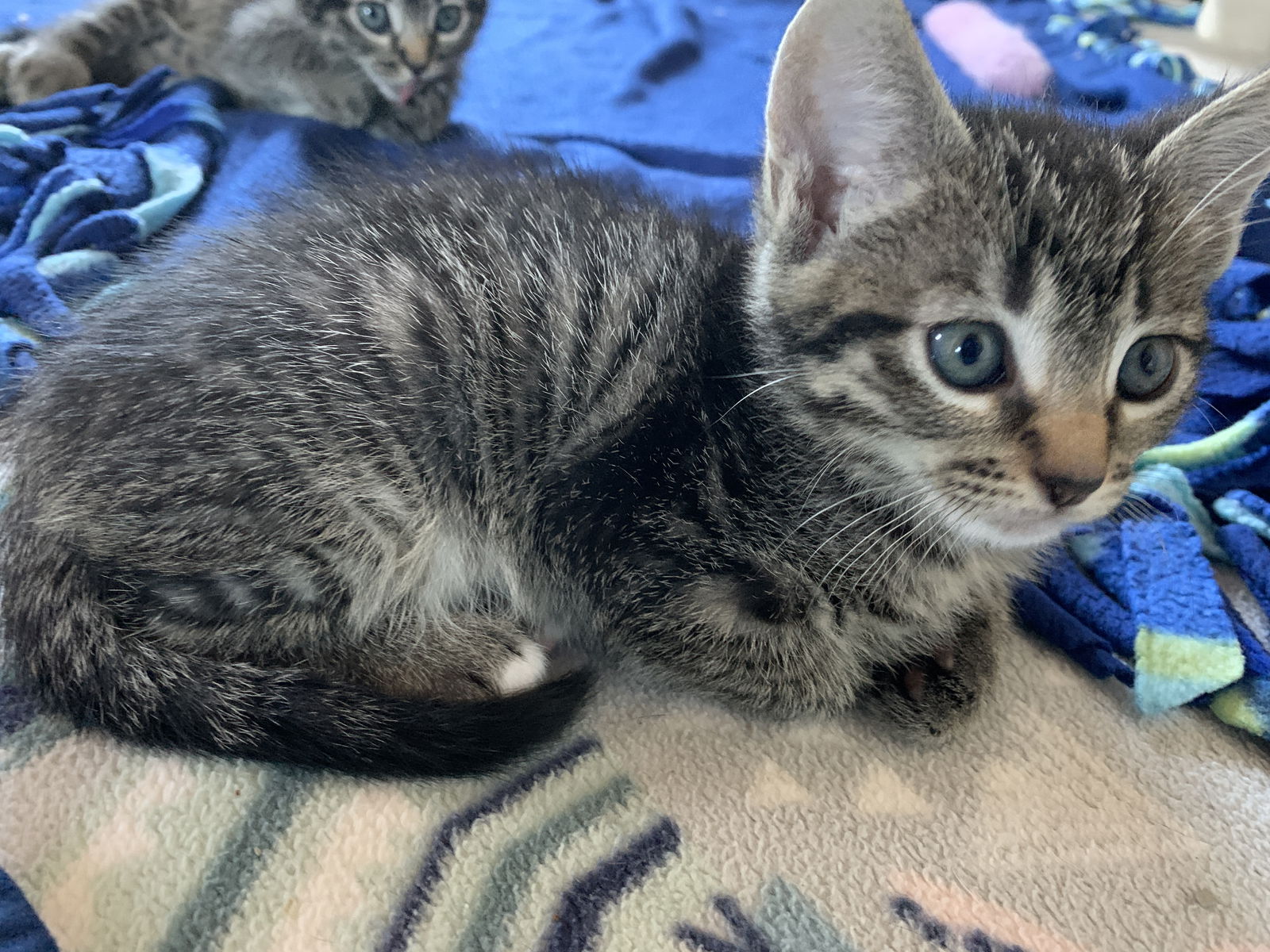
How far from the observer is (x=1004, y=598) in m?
1.12

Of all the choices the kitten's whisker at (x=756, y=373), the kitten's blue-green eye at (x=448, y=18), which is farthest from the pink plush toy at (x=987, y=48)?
the kitten's whisker at (x=756, y=373)

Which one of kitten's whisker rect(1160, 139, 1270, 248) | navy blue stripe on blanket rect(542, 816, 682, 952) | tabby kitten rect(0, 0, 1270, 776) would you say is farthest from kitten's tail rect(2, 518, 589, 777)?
kitten's whisker rect(1160, 139, 1270, 248)

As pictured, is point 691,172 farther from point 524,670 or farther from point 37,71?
point 37,71

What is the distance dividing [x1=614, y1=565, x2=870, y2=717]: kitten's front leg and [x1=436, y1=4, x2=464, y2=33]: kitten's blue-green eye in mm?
1722

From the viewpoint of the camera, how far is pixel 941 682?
103 cm

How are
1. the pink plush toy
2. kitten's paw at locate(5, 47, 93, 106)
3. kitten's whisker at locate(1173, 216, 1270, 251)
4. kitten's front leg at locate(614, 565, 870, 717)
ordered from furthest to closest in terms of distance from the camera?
1. the pink plush toy
2. kitten's paw at locate(5, 47, 93, 106)
3. kitten's front leg at locate(614, 565, 870, 717)
4. kitten's whisker at locate(1173, 216, 1270, 251)

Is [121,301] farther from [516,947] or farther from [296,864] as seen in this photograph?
[516,947]

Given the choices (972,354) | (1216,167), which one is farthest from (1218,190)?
(972,354)

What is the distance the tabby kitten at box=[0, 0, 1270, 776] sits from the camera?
0.83 metres

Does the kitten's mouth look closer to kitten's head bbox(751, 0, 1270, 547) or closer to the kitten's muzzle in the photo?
kitten's head bbox(751, 0, 1270, 547)

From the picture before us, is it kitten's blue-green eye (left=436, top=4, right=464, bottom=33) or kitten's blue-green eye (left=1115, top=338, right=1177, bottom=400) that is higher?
kitten's blue-green eye (left=1115, top=338, right=1177, bottom=400)

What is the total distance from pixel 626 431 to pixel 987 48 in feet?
6.39

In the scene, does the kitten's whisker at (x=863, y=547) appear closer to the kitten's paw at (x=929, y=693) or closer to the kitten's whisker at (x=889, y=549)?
the kitten's whisker at (x=889, y=549)

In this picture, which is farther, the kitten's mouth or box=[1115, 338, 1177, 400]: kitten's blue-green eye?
the kitten's mouth
